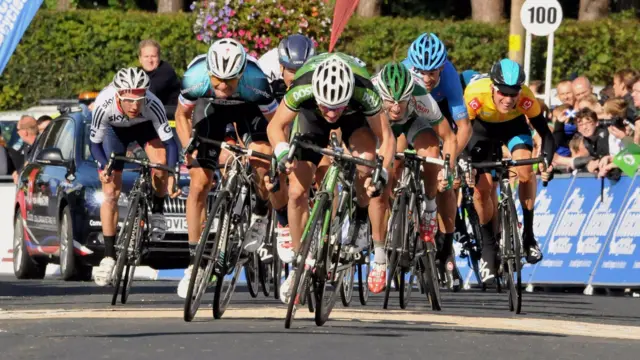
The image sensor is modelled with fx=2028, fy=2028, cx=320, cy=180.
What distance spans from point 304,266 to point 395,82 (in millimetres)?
2662

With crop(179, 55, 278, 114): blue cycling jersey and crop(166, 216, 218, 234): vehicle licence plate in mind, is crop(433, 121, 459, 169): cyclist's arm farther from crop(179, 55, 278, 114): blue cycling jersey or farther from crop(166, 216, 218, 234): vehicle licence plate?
crop(166, 216, 218, 234): vehicle licence plate

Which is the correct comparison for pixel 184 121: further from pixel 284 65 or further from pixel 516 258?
pixel 516 258

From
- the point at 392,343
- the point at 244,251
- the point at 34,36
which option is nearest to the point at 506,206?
the point at 244,251

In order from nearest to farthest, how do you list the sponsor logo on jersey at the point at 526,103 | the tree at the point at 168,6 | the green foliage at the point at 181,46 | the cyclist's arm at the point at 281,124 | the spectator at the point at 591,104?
1. the cyclist's arm at the point at 281,124
2. the sponsor logo on jersey at the point at 526,103
3. the spectator at the point at 591,104
4. the green foliage at the point at 181,46
5. the tree at the point at 168,6

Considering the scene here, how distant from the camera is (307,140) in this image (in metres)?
13.1

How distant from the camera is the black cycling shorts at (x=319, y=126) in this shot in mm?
13320

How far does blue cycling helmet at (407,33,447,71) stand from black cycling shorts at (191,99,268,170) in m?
1.57

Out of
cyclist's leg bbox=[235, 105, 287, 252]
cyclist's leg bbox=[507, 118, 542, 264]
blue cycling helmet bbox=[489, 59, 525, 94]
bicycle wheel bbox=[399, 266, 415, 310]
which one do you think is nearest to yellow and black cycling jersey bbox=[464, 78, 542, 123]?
cyclist's leg bbox=[507, 118, 542, 264]

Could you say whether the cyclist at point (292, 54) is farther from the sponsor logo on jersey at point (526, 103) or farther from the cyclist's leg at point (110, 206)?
the sponsor logo on jersey at point (526, 103)

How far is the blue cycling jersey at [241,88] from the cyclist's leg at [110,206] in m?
1.63

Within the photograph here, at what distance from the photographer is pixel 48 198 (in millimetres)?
20234

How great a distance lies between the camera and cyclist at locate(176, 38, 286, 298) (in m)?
14.0

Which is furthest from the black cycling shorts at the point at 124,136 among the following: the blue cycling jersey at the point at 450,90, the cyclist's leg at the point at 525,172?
the cyclist's leg at the point at 525,172

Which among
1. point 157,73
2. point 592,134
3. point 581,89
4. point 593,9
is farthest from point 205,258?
point 593,9
